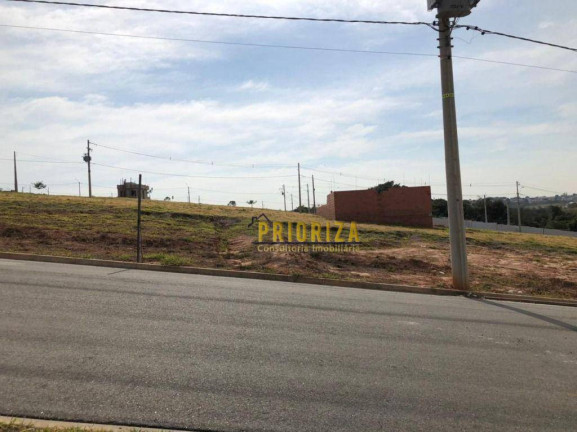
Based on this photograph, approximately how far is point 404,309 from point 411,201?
33218mm

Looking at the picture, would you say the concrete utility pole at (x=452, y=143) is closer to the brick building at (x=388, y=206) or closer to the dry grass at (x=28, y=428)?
the dry grass at (x=28, y=428)

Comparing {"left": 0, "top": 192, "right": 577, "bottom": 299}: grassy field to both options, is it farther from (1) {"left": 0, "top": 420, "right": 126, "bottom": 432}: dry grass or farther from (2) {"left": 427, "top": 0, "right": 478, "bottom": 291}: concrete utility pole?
(1) {"left": 0, "top": 420, "right": 126, "bottom": 432}: dry grass

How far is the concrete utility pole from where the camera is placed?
1210 centimetres

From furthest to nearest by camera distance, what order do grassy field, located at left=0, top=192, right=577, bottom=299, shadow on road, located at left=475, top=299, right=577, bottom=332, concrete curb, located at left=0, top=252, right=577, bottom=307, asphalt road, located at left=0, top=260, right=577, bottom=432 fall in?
grassy field, located at left=0, top=192, right=577, bottom=299 < concrete curb, located at left=0, top=252, right=577, bottom=307 < shadow on road, located at left=475, top=299, right=577, bottom=332 < asphalt road, located at left=0, top=260, right=577, bottom=432

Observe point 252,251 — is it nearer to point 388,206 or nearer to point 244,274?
point 244,274

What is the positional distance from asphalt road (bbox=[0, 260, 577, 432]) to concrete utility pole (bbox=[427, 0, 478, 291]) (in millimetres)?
3183

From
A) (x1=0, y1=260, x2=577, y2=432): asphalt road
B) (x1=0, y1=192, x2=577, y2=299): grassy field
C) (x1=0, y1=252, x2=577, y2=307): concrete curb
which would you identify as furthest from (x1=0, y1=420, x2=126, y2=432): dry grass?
(x1=0, y1=192, x2=577, y2=299): grassy field

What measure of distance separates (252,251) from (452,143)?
7.55 metres

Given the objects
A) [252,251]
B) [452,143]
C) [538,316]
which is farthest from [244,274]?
[538,316]

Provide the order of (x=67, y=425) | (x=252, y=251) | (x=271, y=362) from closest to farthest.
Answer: (x=67, y=425) → (x=271, y=362) → (x=252, y=251)

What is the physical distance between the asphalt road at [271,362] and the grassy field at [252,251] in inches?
177

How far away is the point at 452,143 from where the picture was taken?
12344 millimetres

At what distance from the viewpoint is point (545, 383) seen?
5133 millimetres

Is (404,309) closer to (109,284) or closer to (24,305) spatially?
(109,284)
